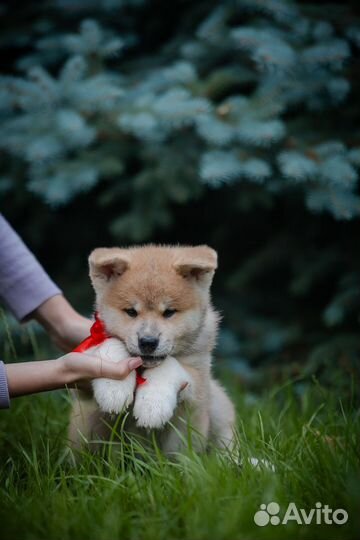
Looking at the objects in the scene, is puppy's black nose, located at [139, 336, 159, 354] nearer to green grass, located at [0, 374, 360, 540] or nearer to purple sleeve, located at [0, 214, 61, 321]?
green grass, located at [0, 374, 360, 540]

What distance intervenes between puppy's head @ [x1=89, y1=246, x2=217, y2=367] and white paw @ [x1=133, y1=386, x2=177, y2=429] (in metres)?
0.19

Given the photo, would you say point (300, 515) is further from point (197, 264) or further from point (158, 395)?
point (197, 264)

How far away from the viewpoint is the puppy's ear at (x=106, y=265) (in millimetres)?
2678

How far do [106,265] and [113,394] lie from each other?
0.60 metres

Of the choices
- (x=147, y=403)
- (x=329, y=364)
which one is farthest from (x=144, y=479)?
(x=329, y=364)

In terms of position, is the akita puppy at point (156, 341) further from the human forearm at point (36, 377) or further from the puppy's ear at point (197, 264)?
the human forearm at point (36, 377)

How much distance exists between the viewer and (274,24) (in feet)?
13.9

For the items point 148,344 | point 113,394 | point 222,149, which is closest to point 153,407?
point 113,394

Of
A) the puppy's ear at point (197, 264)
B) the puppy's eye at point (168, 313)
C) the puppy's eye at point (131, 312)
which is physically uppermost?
the puppy's ear at point (197, 264)

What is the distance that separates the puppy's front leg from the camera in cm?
239

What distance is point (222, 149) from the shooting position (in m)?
3.89

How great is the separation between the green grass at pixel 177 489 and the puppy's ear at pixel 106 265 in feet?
2.25

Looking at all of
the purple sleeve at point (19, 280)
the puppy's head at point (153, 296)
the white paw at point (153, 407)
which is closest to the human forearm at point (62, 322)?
the purple sleeve at point (19, 280)

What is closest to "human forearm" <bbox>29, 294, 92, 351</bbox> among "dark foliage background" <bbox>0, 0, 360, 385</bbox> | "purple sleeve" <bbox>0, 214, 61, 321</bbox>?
"purple sleeve" <bbox>0, 214, 61, 321</bbox>
